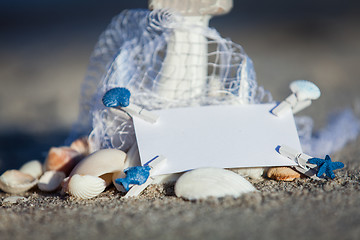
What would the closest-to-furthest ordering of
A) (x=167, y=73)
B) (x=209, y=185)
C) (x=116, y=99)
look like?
(x=209, y=185), (x=116, y=99), (x=167, y=73)

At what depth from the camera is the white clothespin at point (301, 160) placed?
4.74 feet

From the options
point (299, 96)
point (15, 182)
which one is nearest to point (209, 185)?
point (299, 96)

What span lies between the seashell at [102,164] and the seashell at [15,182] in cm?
27

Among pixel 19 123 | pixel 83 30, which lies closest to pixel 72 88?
pixel 19 123

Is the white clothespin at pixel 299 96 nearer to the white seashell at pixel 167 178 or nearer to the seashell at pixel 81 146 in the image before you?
the white seashell at pixel 167 178

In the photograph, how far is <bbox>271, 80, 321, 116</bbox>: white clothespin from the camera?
1.58m

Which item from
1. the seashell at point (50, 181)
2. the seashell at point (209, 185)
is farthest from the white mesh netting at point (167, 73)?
the seashell at point (209, 185)

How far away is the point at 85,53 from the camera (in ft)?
20.9

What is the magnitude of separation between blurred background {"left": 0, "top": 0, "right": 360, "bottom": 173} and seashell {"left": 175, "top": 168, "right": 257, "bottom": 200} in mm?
1451

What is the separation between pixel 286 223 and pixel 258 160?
1.61 feet

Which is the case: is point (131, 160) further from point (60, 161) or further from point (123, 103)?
point (60, 161)

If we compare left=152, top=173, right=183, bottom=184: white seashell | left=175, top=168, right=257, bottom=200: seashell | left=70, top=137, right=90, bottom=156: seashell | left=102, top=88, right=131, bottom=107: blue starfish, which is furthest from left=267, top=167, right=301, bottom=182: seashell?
left=70, top=137, right=90, bottom=156: seashell

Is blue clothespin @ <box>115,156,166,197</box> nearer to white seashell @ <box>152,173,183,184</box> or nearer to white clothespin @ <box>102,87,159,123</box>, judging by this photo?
white seashell @ <box>152,173,183,184</box>

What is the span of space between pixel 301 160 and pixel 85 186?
30.7 inches
